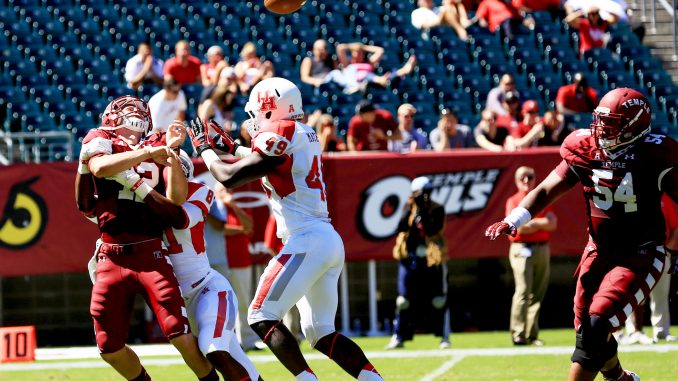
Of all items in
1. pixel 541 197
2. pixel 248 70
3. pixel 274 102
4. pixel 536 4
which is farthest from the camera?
pixel 536 4

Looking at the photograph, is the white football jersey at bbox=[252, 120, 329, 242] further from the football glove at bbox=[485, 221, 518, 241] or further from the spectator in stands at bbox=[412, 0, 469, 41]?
the spectator in stands at bbox=[412, 0, 469, 41]

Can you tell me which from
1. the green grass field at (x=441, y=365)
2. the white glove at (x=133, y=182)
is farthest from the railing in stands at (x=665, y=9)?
the white glove at (x=133, y=182)

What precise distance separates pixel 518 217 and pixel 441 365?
363cm

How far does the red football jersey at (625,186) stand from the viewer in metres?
6.73

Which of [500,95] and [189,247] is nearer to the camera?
[189,247]

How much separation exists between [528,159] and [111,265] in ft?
24.3

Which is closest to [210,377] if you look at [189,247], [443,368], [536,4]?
[189,247]

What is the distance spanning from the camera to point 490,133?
46.6 feet

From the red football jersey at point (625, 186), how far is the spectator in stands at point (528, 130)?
22.9 feet

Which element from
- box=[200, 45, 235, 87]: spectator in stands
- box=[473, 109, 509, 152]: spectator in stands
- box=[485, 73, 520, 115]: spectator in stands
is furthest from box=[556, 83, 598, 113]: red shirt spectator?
box=[200, 45, 235, 87]: spectator in stands

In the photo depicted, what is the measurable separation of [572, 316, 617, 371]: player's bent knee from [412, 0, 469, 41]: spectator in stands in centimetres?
1108

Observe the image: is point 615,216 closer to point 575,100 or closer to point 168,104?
point 168,104

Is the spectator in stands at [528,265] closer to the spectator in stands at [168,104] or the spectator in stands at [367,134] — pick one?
the spectator in stands at [367,134]

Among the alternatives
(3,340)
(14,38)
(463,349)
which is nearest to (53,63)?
(14,38)
